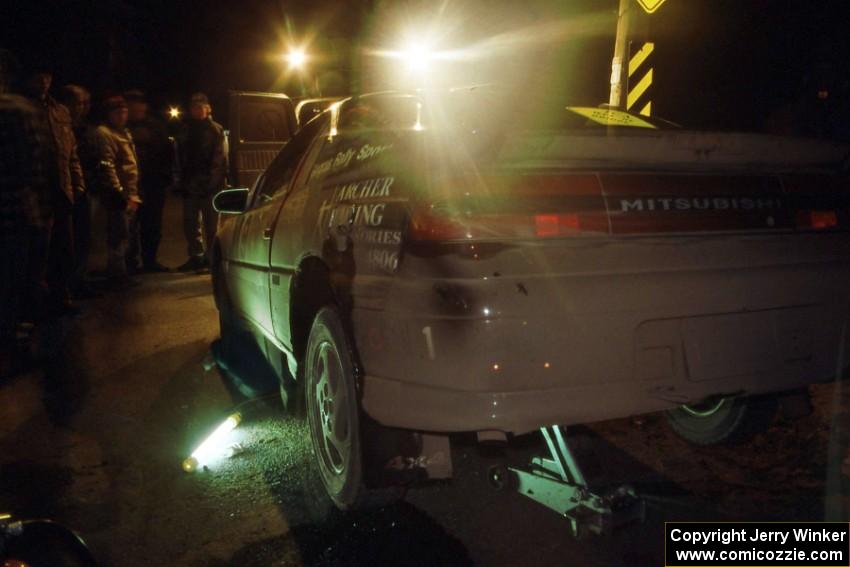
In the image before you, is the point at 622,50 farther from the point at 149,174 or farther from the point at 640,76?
the point at 149,174

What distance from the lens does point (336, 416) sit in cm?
274

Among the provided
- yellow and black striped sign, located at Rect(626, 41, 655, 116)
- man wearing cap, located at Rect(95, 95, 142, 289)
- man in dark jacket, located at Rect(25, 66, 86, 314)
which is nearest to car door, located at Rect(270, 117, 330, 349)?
man in dark jacket, located at Rect(25, 66, 86, 314)

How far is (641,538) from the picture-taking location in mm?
2508

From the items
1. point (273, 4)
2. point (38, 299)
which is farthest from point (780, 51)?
point (273, 4)

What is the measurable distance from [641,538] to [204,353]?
3.84 meters

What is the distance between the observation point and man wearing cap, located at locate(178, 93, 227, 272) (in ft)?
29.1

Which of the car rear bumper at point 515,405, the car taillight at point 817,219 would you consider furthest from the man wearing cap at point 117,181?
the car taillight at point 817,219

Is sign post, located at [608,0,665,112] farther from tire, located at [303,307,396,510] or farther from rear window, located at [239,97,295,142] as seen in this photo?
rear window, located at [239,97,295,142]

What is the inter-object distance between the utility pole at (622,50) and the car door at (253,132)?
4735 mm

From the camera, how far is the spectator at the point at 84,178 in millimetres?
7113

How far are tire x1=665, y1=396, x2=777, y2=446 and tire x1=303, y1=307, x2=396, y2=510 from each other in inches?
60.7

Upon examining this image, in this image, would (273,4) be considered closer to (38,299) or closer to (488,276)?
(38,299)

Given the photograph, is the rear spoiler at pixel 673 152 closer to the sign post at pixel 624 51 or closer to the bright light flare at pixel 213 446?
the bright light flare at pixel 213 446

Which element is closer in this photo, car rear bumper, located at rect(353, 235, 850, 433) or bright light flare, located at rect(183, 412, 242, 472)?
car rear bumper, located at rect(353, 235, 850, 433)
